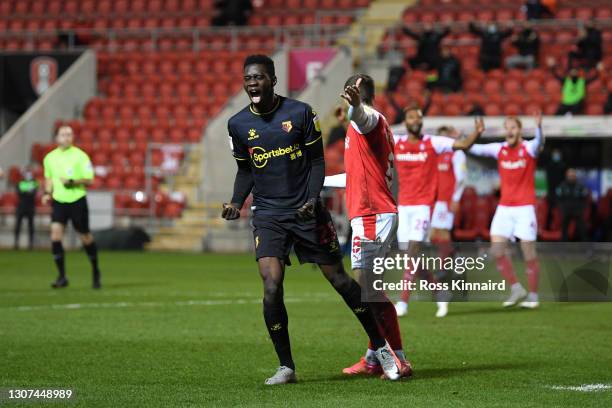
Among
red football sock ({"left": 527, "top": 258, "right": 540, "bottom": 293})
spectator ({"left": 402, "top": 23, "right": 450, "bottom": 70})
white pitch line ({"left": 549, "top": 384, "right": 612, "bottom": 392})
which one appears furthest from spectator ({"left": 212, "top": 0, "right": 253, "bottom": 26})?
white pitch line ({"left": 549, "top": 384, "right": 612, "bottom": 392})

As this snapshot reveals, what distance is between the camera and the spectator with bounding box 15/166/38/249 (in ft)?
91.4

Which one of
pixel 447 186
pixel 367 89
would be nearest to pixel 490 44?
pixel 447 186

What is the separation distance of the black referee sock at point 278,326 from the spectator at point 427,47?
21137 mm

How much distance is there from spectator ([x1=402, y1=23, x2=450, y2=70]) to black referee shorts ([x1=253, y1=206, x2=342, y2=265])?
20.8 meters

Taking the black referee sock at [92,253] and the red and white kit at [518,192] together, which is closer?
the red and white kit at [518,192]

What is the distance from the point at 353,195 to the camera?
8.72 meters

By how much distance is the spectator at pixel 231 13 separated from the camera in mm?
33875

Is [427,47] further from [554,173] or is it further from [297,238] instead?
[297,238]

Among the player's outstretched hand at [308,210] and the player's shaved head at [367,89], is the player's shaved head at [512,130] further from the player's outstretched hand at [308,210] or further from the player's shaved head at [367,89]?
the player's outstretched hand at [308,210]

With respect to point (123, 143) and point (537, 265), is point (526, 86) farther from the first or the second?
point (537, 265)

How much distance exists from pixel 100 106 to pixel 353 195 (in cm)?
2532

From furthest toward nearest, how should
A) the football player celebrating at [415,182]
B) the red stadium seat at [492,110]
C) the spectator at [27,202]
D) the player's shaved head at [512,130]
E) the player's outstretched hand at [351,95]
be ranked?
the spectator at [27,202] → the red stadium seat at [492,110] → the player's shaved head at [512,130] → the football player celebrating at [415,182] → the player's outstretched hand at [351,95]

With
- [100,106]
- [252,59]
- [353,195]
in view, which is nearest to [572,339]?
[353,195]

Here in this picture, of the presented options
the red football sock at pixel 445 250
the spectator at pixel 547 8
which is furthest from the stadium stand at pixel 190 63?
the red football sock at pixel 445 250
